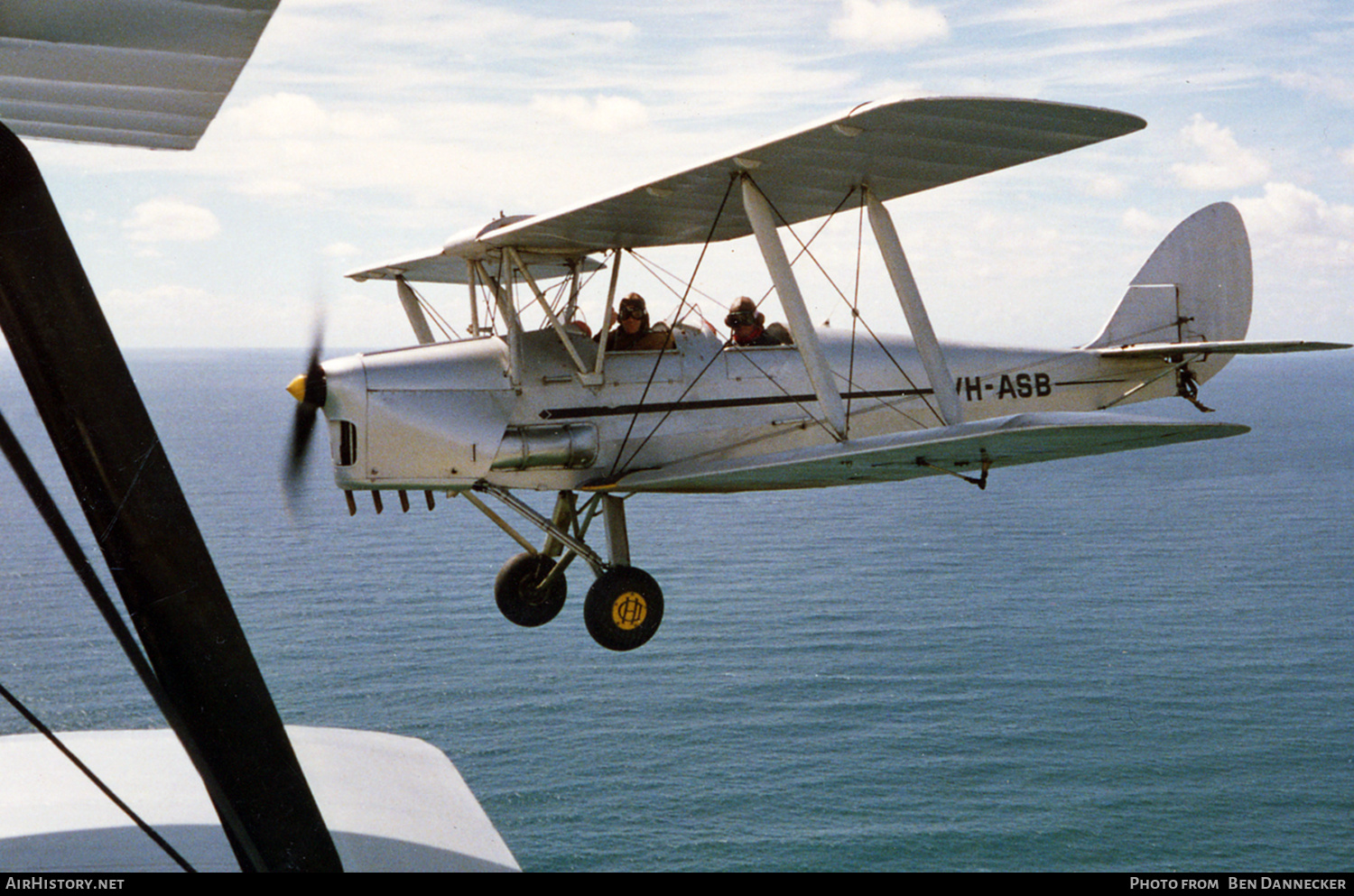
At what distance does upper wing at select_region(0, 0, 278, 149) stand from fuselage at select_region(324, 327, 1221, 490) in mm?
6623

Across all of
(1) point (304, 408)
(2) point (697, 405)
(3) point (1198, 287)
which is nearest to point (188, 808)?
(1) point (304, 408)

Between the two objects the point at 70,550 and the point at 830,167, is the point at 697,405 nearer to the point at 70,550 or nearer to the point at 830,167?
the point at 830,167

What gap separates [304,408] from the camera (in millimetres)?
10648

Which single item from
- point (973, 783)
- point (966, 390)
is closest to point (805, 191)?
point (966, 390)

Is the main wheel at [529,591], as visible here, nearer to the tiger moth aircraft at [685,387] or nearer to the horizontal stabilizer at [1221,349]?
the tiger moth aircraft at [685,387]

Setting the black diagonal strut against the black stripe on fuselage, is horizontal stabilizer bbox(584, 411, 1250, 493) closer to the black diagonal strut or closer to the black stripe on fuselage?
the black stripe on fuselage

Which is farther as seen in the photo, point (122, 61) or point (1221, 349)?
point (1221, 349)

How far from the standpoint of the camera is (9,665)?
73312mm

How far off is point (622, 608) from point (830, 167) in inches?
168

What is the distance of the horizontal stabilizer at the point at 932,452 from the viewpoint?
29.1ft

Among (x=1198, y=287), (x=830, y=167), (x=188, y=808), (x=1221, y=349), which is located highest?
(x=830, y=167)

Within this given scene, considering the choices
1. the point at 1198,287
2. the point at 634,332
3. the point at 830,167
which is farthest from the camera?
the point at 1198,287

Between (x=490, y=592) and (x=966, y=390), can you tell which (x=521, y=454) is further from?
(x=490, y=592)

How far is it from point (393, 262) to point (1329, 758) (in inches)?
2813
